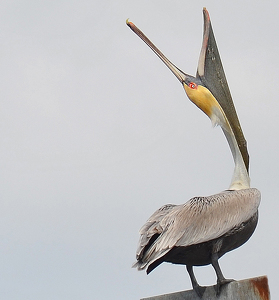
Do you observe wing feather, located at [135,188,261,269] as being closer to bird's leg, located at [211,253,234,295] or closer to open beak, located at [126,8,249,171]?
bird's leg, located at [211,253,234,295]

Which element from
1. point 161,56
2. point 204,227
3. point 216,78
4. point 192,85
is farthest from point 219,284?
point 161,56

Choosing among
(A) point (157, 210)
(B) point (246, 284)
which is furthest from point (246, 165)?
(B) point (246, 284)

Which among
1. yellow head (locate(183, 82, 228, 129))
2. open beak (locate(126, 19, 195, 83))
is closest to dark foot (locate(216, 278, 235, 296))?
yellow head (locate(183, 82, 228, 129))

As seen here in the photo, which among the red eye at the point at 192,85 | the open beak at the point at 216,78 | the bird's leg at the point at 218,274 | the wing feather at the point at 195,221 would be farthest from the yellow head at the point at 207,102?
the bird's leg at the point at 218,274

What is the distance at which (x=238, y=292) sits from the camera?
19.4ft

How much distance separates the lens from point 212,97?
24.1 ft

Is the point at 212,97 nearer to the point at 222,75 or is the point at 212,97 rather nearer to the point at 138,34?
the point at 222,75

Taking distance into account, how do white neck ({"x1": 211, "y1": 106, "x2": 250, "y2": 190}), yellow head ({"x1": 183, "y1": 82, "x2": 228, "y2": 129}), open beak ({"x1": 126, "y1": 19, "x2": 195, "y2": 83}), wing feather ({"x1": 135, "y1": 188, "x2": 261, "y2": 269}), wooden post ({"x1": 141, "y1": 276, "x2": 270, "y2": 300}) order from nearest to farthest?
wooden post ({"x1": 141, "y1": 276, "x2": 270, "y2": 300}) → wing feather ({"x1": 135, "y1": 188, "x2": 261, "y2": 269}) → white neck ({"x1": 211, "y1": 106, "x2": 250, "y2": 190}) → yellow head ({"x1": 183, "y1": 82, "x2": 228, "y2": 129}) → open beak ({"x1": 126, "y1": 19, "x2": 195, "y2": 83})

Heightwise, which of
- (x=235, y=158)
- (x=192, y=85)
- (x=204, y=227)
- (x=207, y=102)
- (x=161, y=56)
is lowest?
(x=204, y=227)

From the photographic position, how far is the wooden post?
5.80 m

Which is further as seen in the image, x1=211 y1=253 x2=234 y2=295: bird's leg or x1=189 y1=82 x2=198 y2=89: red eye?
x1=189 y1=82 x2=198 y2=89: red eye

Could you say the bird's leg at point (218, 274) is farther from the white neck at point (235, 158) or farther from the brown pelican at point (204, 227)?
the white neck at point (235, 158)

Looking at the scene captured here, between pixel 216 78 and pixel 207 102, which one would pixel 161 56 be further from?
pixel 207 102

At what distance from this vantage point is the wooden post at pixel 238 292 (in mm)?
5801
